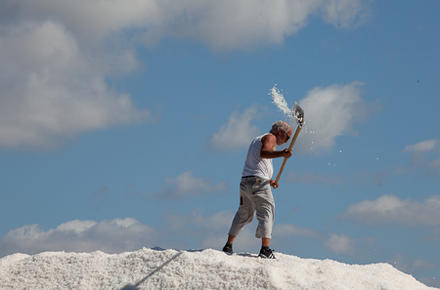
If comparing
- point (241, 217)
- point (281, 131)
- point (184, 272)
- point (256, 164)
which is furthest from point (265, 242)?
point (281, 131)

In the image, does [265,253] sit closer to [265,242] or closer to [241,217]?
[265,242]

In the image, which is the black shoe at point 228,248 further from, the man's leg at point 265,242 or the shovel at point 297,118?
the shovel at point 297,118

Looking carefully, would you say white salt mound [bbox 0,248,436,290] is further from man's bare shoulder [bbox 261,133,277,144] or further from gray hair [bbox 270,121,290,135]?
gray hair [bbox 270,121,290,135]

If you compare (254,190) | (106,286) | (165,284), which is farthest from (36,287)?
(254,190)

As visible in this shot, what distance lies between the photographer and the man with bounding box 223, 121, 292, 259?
25.6 ft

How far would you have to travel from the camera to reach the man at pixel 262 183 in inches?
307

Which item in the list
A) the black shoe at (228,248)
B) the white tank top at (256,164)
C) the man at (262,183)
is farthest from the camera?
the black shoe at (228,248)

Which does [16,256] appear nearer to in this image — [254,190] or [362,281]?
[254,190]

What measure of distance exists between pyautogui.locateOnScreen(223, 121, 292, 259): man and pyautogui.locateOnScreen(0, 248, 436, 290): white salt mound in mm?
414

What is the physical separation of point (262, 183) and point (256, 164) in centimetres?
28

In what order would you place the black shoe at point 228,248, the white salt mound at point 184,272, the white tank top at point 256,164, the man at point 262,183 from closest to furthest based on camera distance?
the white salt mound at point 184,272 < the man at point 262,183 < the white tank top at point 256,164 < the black shoe at point 228,248

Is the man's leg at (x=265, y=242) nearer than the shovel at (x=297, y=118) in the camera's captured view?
Yes

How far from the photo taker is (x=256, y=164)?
26.1ft

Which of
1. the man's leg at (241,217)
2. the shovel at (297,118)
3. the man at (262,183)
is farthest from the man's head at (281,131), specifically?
the man's leg at (241,217)
